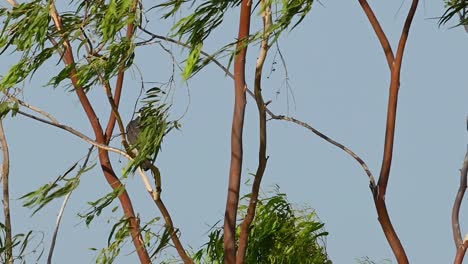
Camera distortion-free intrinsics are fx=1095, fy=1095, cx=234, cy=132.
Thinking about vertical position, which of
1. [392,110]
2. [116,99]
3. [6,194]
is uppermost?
[6,194]

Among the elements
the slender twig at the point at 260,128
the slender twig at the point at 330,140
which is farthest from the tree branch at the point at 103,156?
the slender twig at the point at 330,140

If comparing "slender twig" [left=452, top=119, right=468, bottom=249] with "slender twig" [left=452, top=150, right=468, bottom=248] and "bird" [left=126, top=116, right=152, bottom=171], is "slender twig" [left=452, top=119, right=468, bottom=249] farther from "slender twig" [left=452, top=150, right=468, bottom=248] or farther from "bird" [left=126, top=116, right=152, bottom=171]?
"bird" [left=126, top=116, right=152, bottom=171]

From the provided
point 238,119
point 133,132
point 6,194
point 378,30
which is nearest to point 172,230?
point 133,132

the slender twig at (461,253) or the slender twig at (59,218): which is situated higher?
the slender twig at (59,218)

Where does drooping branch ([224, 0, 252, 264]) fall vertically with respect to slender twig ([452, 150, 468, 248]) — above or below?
above

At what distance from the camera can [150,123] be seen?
4.48 m

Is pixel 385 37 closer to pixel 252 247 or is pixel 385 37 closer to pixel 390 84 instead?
pixel 390 84

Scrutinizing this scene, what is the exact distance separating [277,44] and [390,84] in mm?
547

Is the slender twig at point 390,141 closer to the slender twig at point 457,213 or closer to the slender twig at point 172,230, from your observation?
the slender twig at point 457,213

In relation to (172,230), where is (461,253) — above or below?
below

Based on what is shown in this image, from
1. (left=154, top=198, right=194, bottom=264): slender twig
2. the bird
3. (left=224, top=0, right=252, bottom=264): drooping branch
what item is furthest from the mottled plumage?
(left=224, top=0, right=252, bottom=264): drooping branch

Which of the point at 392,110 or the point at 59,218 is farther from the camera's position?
the point at 59,218

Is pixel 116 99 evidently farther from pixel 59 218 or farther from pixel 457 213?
pixel 457 213

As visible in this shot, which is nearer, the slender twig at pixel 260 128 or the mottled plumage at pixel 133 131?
the slender twig at pixel 260 128
